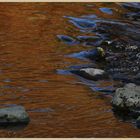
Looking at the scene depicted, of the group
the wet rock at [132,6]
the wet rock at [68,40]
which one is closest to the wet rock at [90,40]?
the wet rock at [68,40]

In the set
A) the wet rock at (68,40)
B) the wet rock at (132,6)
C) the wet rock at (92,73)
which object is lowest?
the wet rock at (132,6)

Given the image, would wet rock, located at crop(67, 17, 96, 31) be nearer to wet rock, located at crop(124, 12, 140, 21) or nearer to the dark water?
the dark water

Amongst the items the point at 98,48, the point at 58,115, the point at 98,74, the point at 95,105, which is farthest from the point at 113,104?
the point at 98,48

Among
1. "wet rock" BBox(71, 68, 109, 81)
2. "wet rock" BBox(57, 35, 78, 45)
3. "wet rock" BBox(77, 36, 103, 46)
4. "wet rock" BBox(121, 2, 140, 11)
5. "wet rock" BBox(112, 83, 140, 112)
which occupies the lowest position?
"wet rock" BBox(121, 2, 140, 11)

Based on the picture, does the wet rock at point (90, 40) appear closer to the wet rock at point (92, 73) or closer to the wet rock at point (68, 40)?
the wet rock at point (68, 40)

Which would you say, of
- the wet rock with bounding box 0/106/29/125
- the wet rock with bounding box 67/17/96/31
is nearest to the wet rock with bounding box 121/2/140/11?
the wet rock with bounding box 67/17/96/31

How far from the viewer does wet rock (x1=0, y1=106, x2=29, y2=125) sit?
475cm

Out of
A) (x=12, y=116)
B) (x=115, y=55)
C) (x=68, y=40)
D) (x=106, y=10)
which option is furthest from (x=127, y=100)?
(x=106, y=10)

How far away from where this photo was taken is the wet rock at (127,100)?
529 cm

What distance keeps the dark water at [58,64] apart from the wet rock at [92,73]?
4.8 inches

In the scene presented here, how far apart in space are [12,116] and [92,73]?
1.79 meters

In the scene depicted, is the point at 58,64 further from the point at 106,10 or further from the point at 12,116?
the point at 106,10

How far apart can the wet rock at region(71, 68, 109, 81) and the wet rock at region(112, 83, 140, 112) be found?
87 cm

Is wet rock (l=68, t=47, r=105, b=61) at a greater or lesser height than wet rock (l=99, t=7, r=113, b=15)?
greater
